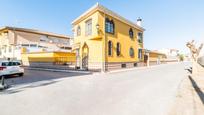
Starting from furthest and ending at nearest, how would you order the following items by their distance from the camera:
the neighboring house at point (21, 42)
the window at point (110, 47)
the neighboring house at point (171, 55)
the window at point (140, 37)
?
the neighboring house at point (171, 55) → the neighboring house at point (21, 42) → the window at point (140, 37) → the window at point (110, 47)

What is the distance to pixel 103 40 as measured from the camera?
1759cm

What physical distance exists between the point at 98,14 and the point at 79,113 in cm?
1468

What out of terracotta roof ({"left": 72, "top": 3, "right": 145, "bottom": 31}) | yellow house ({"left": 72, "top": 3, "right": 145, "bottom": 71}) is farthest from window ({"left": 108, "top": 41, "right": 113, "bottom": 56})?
terracotta roof ({"left": 72, "top": 3, "right": 145, "bottom": 31})

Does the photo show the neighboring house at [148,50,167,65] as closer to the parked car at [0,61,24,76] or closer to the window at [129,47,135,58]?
the window at [129,47,135,58]

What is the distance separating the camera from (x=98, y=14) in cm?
1739

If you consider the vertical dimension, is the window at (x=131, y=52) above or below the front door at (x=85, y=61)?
above

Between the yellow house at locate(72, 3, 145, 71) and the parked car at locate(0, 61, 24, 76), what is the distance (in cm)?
808

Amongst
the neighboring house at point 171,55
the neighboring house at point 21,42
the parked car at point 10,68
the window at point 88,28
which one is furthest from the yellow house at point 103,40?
the neighboring house at point 171,55

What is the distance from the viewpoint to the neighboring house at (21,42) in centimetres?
3095

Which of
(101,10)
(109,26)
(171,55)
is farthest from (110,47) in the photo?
(171,55)

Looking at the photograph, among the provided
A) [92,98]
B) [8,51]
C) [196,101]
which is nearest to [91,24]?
[92,98]

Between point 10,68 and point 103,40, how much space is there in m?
9.98

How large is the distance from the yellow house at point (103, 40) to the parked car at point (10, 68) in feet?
26.5

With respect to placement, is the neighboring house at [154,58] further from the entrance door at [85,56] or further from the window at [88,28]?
the window at [88,28]
